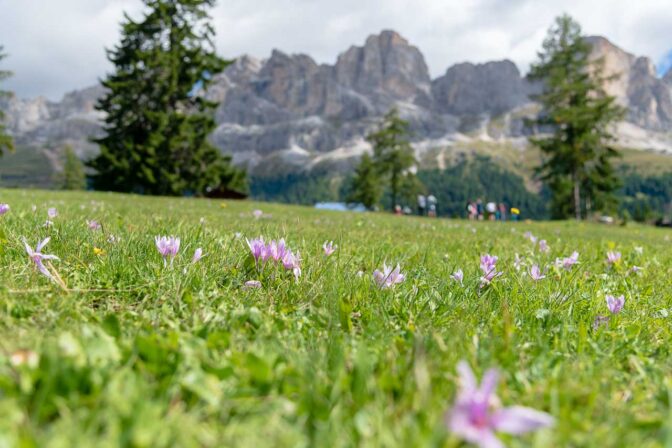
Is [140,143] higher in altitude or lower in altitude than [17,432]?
higher

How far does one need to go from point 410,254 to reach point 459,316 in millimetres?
2406

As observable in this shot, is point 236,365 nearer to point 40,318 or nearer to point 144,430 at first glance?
point 144,430

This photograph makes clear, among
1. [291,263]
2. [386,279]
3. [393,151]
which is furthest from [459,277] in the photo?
[393,151]

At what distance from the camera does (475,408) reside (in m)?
1.08

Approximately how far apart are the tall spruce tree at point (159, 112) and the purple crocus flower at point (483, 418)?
167 feet

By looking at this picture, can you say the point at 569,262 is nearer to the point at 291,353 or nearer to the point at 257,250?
the point at 257,250

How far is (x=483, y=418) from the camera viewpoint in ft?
3.57

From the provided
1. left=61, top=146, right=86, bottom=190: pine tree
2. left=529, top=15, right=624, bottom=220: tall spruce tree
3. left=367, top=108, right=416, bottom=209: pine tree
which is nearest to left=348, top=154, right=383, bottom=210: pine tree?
left=367, top=108, right=416, bottom=209: pine tree

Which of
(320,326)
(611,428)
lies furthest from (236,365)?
(611,428)

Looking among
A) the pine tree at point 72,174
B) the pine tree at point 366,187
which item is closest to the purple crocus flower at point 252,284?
the pine tree at point 366,187

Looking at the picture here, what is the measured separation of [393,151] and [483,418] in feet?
263

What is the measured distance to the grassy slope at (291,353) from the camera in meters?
1.24

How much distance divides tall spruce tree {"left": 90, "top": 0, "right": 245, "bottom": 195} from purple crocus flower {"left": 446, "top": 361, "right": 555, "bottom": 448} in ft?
167

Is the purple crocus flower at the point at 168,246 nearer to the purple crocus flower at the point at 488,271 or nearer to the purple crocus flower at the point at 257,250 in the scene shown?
the purple crocus flower at the point at 257,250
